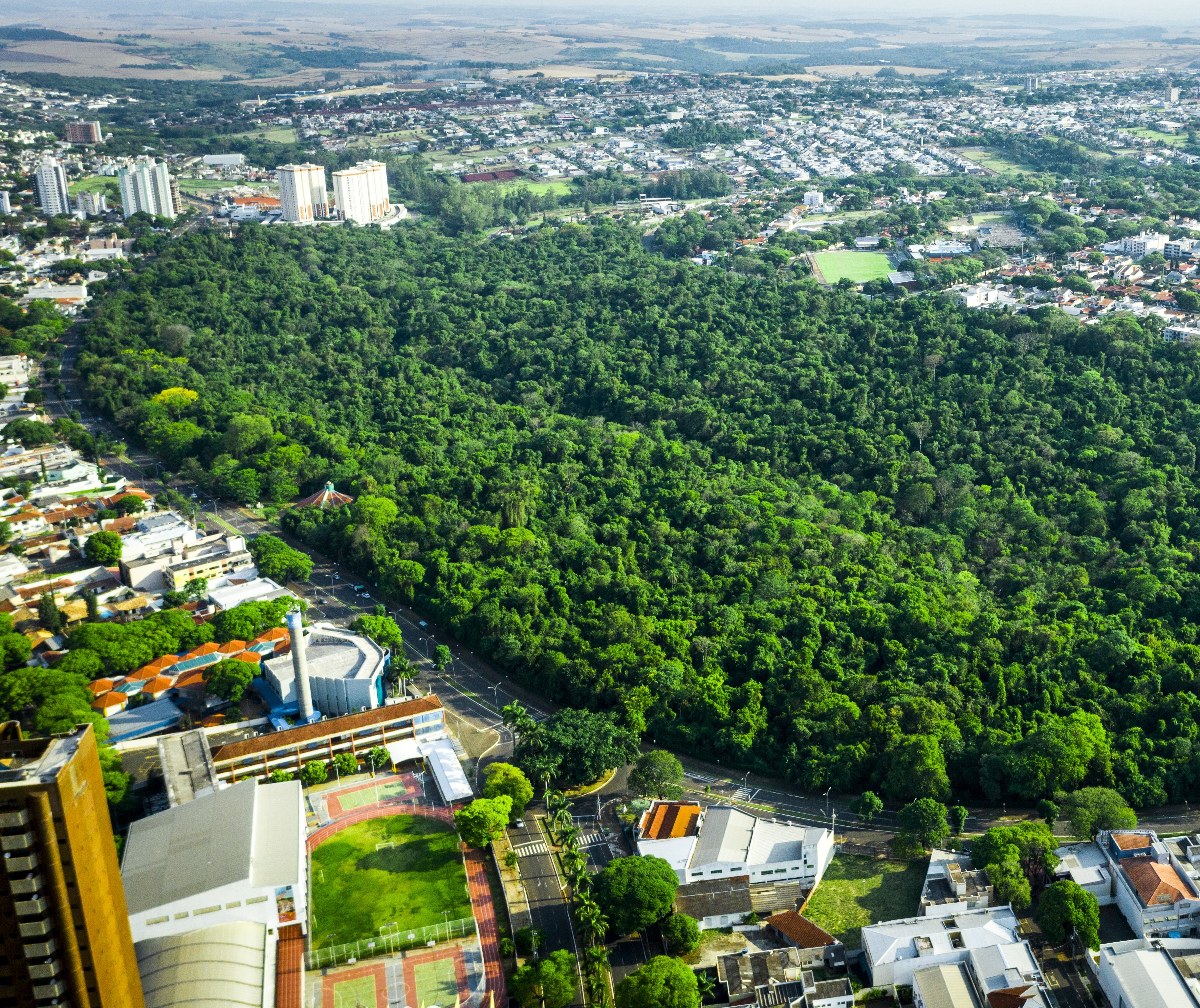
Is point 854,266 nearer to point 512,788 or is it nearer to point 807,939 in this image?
point 512,788

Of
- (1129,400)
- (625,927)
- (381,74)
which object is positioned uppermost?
(381,74)

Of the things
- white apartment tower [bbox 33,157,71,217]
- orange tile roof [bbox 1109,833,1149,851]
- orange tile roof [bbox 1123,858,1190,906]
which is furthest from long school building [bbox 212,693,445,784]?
white apartment tower [bbox 33,157,71,217]

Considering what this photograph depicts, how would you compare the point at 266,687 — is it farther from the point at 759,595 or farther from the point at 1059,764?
the point at 1059,764

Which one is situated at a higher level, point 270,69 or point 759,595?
point 270,69

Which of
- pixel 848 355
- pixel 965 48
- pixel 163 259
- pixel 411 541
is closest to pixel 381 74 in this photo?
pixel 965 48

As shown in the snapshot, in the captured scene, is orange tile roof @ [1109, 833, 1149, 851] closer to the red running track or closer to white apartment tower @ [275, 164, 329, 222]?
the red running track

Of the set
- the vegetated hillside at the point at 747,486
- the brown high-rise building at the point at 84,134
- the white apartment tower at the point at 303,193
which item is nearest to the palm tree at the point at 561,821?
the vegetated hillside at the point at 747,486
